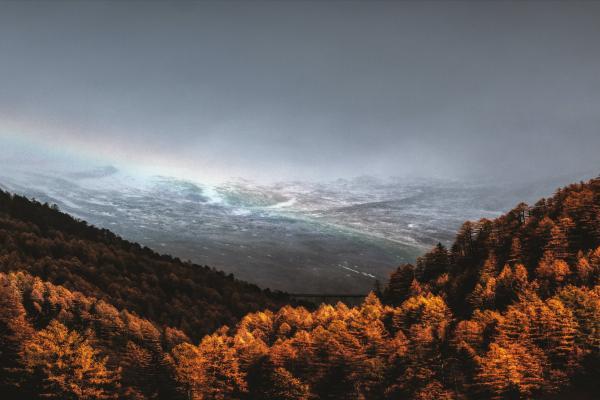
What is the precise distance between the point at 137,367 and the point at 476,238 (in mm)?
123796

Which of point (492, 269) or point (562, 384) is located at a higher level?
point (492, 269)

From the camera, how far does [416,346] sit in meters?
90.4

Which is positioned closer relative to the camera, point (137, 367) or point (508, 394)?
point (508, 394)

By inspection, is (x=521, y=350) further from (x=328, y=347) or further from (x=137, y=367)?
(x=137, y=367)

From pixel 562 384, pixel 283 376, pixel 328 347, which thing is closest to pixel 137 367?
pixel 283 376

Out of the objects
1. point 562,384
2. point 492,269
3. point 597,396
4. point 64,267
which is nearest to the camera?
point 597,396

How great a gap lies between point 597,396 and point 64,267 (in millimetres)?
182930

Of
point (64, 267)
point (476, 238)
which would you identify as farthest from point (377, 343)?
point (64, 267)

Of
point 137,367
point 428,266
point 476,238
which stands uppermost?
point 476,238

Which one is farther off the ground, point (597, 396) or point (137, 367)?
point (597, 396)

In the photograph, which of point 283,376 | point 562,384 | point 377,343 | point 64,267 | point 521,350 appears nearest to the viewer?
point 562,384

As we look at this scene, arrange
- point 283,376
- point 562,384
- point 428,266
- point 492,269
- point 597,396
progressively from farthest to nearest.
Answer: point 428,266 → point 492,269 → point 283,376 → point 562,384 → point 597,396

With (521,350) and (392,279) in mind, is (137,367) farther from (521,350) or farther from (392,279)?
(392,279)

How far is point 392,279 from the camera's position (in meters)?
154
